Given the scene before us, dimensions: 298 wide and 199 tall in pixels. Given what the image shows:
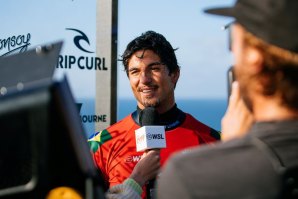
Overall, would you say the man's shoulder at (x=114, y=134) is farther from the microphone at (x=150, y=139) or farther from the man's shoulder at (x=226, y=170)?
the man's shoulder at (x=226, y=170)

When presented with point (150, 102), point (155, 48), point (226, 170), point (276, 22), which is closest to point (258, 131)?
point (226, 170)

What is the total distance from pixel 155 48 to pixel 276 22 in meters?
2.38

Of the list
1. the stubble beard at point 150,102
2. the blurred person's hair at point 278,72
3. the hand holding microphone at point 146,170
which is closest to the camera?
the blurred person's hair at point 278,72

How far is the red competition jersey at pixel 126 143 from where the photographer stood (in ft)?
11.0

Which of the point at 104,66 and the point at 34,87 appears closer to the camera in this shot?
the point at 34,87

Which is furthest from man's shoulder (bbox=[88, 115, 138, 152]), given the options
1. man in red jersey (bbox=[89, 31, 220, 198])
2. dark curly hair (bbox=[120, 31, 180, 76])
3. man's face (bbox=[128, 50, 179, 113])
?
dark curly hair (bbox=[120, 31, 180, 76])

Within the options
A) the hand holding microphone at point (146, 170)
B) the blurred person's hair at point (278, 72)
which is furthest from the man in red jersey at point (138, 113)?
the blurred person's hair at point (278, 72)

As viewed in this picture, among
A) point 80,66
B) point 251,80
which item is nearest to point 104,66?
point 80,66

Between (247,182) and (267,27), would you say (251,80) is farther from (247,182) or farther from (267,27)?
(247,182)

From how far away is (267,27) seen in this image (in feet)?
3.94

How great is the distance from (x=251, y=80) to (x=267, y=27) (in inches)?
5.2

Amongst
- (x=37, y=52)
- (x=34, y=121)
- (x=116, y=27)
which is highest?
(x=116, y=27)

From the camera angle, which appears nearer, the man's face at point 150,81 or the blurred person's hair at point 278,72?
the blurred person's hair at point 278,72

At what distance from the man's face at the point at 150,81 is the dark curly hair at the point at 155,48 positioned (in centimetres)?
3
